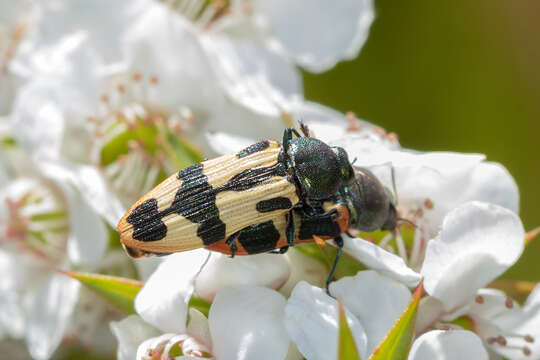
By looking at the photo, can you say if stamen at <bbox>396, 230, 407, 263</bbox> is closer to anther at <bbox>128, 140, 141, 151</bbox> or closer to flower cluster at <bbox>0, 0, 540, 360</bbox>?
flower cluster at <bbox>0, 0, 540, 360</bbox>

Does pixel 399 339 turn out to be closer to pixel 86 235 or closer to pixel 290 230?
pixel 290 230

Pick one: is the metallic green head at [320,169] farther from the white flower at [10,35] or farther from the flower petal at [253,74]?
the white flower at [10,35]

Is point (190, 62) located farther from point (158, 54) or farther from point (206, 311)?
point (206, 311)

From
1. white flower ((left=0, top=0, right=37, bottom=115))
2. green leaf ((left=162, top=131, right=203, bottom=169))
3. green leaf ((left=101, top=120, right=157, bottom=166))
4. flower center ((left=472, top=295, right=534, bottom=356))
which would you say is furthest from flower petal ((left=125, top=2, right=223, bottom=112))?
flower center ((left=472, top=295, right=534, bottom=356))

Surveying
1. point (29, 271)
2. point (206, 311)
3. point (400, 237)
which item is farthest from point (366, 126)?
point (29, 271)

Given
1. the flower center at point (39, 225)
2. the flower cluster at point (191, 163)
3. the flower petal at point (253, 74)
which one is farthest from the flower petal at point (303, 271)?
the flower center at point (39, 225)

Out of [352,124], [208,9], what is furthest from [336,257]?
[208,9]
